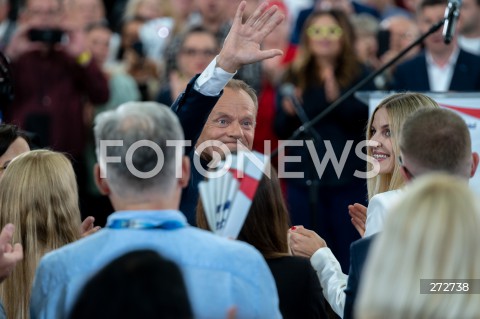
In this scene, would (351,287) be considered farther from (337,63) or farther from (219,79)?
(337,63)

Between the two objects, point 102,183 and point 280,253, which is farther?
point 280,253

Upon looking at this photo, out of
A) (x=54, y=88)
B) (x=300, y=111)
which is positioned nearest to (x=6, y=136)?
(x=300, y=111)

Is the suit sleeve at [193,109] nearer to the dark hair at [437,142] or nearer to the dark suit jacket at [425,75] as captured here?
the dark hair at [437,142]

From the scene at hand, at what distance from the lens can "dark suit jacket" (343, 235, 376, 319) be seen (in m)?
3.54

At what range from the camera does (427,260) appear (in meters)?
2.55

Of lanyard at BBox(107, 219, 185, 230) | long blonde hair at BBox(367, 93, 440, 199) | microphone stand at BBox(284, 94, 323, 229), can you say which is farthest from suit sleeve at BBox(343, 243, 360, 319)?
microphone stand at BBox(284, 94, 323, 229)

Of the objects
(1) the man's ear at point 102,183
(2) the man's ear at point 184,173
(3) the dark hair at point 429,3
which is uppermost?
(3) the dark hair at point 429,3

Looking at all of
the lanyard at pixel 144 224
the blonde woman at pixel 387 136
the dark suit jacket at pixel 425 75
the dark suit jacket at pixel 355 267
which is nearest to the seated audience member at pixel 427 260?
the lanyard at pixel 144 224

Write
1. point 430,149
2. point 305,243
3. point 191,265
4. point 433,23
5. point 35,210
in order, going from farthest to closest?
1. point 433,23
2. point 305,243
3. point 35,210
4. point 430,149
5. point 191,265

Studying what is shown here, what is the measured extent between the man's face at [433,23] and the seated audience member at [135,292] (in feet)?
18.3

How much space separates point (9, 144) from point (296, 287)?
6.38ft

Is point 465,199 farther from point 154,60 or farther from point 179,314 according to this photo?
point 154,60

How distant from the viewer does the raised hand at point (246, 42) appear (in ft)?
14.7

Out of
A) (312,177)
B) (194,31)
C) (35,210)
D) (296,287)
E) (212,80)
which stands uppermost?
(212,80)
